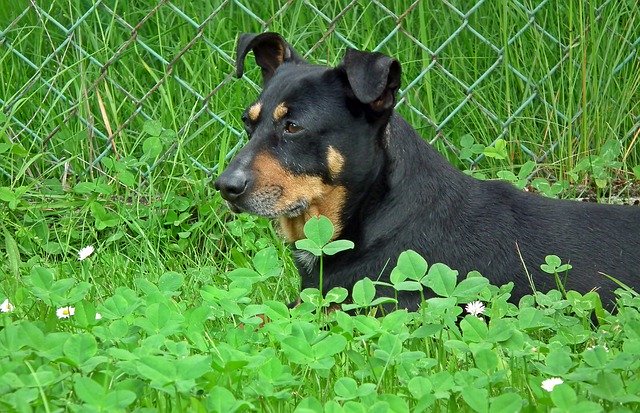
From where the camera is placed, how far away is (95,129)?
4812 millimetres

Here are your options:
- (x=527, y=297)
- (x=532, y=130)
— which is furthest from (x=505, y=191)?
(x=532, y=130)

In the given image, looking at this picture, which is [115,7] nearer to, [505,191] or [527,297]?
[505,191]

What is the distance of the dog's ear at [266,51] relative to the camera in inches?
162

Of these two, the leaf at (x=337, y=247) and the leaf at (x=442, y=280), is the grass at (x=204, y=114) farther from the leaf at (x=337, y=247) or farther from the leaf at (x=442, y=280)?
the leaf at (x=442, y=280)

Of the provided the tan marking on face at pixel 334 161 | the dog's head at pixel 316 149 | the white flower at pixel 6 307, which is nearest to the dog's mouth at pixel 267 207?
the dog's head at pixel 316 149

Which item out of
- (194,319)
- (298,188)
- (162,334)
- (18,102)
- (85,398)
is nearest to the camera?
(85,398)

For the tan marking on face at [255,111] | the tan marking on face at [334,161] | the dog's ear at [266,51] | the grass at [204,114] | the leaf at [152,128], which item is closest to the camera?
the tan marking on face at [334,161]

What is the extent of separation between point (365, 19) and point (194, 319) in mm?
2361

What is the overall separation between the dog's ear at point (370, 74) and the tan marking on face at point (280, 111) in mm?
245

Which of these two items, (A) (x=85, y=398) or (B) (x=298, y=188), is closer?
(A) (x=85, y=398)

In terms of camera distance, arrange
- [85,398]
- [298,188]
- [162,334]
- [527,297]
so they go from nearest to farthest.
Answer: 1. [85,398]
2. [162,334]
3. [527,297]
4. [298,188]

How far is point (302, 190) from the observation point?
149 inches

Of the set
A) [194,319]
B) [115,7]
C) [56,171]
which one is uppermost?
[115,7]

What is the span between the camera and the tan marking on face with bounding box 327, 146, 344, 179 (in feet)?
12.4
